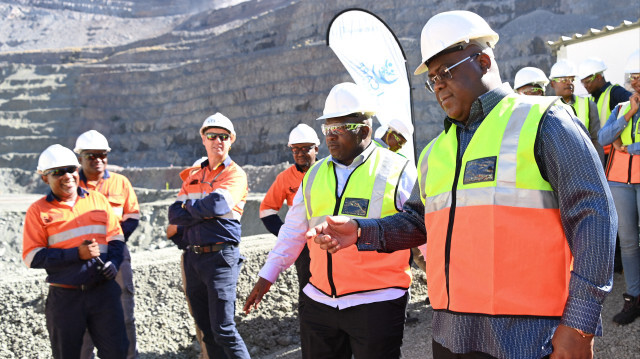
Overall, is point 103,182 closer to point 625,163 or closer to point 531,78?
point 531,78

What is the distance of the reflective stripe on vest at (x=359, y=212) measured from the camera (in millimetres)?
3146

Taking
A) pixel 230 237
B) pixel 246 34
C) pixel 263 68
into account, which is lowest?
pixel 230 237

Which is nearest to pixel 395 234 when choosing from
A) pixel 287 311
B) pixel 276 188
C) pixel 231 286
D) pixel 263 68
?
pixel 231 286

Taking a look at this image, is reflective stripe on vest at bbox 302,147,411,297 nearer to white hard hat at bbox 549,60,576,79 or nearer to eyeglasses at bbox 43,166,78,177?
eyeglasses at bbox 43,166,78,177

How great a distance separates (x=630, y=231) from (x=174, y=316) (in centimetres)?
488

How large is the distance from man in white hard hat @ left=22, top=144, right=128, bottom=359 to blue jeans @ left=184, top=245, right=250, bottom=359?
630 millimetres

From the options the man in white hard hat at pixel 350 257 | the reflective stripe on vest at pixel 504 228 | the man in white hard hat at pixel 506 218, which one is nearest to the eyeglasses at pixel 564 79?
the man in white hard hat at pixel 350 257

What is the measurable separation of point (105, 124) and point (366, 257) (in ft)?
162

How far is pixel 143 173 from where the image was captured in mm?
36656

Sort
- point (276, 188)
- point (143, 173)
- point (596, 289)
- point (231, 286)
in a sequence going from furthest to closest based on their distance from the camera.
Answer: point (143, 173)
point (276, 188)
point (231, 286)
point (596, 289)

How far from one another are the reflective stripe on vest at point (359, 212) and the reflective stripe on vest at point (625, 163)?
2.32 m

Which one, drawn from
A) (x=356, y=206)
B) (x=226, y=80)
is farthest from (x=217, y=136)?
(x=226, y=80)

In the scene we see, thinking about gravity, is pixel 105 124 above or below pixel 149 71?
below

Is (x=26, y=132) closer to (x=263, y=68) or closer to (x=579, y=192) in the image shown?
(x=263, y=68)
